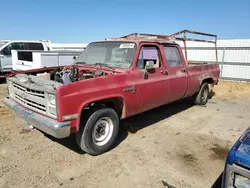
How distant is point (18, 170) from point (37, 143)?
914 millimetres

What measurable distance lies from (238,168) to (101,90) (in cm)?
240

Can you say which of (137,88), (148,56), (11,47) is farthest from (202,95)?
(11,47)

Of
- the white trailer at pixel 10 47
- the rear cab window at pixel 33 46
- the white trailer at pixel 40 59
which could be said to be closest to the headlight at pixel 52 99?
the white trailer at pixel 40 59

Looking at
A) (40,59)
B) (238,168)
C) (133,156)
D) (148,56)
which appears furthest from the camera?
(40,59)

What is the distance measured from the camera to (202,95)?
745 centimetres

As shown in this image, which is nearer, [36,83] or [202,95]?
[36,83]

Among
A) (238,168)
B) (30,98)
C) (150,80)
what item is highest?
(150,80)

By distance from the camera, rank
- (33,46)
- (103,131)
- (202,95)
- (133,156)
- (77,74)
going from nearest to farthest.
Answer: (133,156), (103,131), (77,74), (202,95), (33,46)

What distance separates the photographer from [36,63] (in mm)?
8852

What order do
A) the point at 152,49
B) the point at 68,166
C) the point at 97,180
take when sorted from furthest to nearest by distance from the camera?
the point at 152,49 → the point at 68,166 → the point at 97,180

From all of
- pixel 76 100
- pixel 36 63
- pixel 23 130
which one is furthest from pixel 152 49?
pixel 36 63

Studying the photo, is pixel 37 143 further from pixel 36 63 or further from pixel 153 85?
pixel 36 63

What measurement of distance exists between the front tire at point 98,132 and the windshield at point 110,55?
1073mm

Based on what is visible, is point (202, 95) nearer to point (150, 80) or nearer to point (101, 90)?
point (150, 80)
